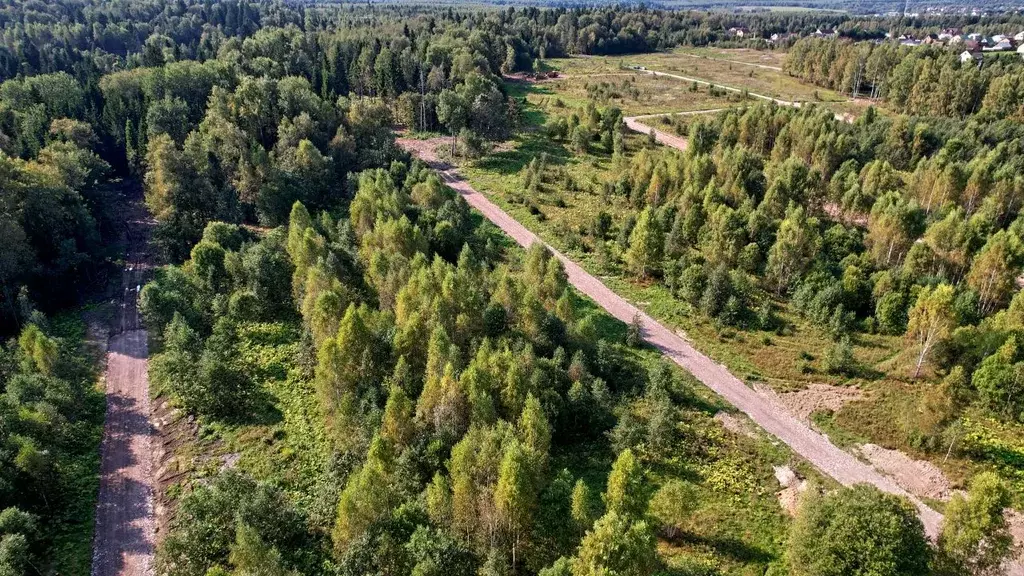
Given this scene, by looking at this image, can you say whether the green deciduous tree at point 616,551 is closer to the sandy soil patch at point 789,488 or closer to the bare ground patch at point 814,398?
the sandy soil patch at point 789,488

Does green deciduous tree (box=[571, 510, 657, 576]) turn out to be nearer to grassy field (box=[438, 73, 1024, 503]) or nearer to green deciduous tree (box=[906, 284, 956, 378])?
grassy field (box=[438, 73, 1024, 503])

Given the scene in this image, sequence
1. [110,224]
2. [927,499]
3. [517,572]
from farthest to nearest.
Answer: [110,224], [927,499], [517,572]

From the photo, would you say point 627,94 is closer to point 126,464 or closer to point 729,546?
point 729,546

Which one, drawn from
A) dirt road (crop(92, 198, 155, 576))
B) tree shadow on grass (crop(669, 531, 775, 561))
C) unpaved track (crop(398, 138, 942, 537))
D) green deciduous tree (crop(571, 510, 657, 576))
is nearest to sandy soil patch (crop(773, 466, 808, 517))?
unpaved track (crop(398, 138, 942, 537))

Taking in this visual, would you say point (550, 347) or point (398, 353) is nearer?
point (398, 353)

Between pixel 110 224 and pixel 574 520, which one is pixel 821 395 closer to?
pixel 574 520

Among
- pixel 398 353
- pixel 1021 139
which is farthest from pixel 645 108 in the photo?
pixel 398 353

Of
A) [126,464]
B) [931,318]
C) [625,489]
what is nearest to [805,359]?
[931,318]

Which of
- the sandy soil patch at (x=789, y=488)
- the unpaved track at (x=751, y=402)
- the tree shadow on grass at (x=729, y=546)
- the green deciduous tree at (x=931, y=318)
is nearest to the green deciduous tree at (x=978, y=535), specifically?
the unpaved track at (x=751, y=402)
